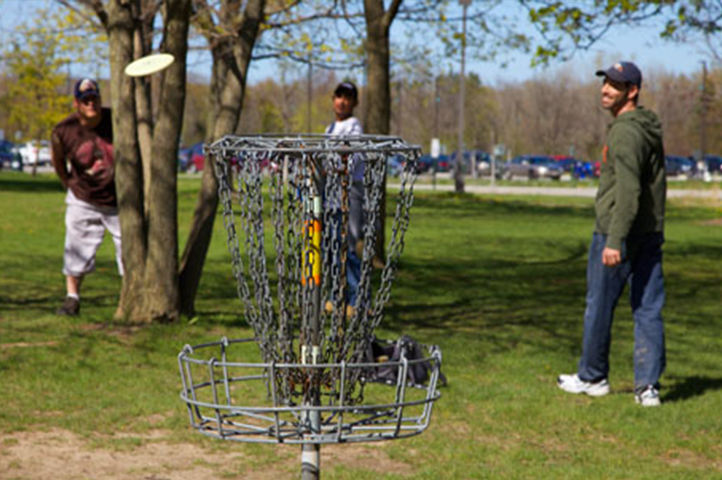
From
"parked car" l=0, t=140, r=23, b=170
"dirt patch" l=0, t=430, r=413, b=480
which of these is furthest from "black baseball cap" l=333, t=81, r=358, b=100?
"parked car" l=0, t=140, r=23, b=170

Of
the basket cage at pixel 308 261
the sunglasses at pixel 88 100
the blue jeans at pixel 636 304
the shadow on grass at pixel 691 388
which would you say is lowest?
the shadow on grass at pixel 691 388

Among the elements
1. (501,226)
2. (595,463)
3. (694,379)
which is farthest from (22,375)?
(501,226)

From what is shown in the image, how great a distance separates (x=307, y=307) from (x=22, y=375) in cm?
464

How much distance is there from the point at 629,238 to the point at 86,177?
15.5 feet

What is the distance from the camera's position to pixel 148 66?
18.4ft

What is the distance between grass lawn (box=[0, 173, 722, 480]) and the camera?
5570 mm

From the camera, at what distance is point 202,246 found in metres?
9.56

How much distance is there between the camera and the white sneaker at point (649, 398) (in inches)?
268

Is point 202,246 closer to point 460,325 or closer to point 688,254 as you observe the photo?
point 460,325

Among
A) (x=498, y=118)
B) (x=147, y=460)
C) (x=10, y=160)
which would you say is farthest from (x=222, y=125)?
(x=498, y=118)

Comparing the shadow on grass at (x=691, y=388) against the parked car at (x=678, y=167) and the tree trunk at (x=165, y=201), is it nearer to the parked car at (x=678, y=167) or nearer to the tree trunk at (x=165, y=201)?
the tree trunk at (x=165, y=201)

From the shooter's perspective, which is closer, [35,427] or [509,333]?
[35,427]

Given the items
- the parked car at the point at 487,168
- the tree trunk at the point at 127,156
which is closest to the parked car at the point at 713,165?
the parked car at the point at 487,168

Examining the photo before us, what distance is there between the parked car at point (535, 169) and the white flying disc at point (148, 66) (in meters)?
65.4
